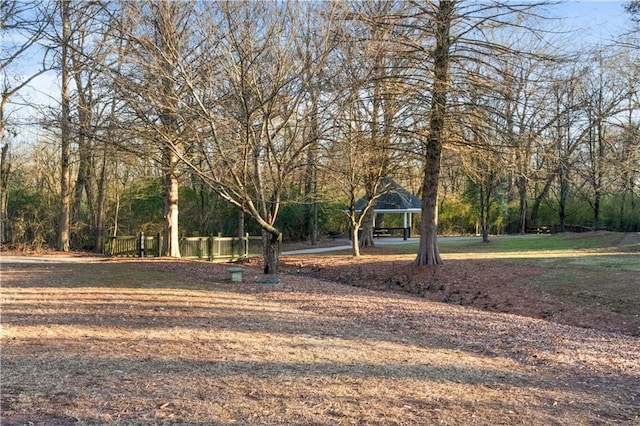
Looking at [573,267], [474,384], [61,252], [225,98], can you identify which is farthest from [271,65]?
[61,252]

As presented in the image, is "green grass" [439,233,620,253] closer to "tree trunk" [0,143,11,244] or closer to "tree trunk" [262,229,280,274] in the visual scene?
"tree trunk" [262,229,280,274]

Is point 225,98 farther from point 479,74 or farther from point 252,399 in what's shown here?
point 252,399

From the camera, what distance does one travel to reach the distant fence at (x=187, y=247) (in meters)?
21.5

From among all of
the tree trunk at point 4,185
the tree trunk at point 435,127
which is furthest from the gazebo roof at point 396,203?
the tree trunk at point 4,185

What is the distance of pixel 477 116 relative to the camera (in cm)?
1464

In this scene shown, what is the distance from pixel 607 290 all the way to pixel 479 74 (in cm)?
654

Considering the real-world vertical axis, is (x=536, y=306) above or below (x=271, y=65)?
below

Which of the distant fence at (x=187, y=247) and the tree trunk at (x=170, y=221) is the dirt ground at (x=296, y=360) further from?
the distant fence at (x=187, y=247)

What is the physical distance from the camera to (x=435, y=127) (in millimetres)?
15258

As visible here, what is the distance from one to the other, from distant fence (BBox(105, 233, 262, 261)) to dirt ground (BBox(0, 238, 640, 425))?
389 inches

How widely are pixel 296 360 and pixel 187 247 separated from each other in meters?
16.8

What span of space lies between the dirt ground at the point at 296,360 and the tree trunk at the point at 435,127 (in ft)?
17.9

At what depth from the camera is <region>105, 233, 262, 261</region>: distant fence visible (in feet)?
70.6

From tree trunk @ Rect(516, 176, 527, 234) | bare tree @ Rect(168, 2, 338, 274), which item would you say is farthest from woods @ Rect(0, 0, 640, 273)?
tree trunk @ Rect(516, 176, 527, 234)
